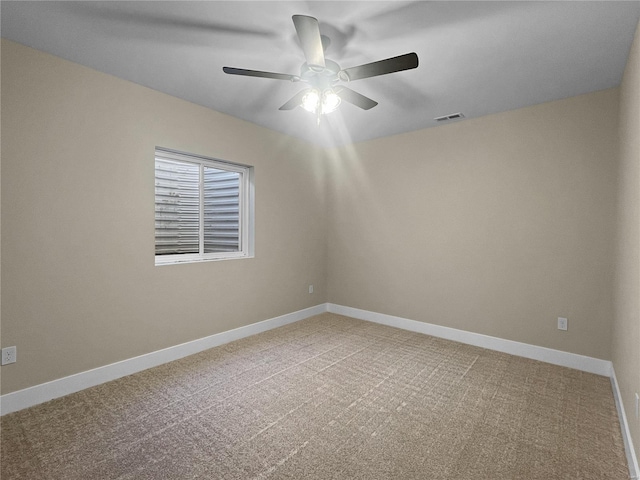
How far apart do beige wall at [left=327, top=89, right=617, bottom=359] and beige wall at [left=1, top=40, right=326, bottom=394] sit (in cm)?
176

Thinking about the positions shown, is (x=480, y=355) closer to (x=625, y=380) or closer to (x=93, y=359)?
(x=625, y=380)

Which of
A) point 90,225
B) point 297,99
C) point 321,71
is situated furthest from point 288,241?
point 321,71

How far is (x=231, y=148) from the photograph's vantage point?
361 centimetres

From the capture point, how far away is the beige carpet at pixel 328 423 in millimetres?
1730

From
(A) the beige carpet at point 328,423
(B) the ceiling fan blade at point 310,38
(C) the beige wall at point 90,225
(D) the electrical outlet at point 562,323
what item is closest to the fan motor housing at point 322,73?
(B) the ceiling fan blade at point 310,38

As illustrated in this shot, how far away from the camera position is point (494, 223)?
11.3 feet

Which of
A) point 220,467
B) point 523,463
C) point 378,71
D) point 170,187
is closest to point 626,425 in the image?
point 523,463

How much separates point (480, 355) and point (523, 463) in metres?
1.61

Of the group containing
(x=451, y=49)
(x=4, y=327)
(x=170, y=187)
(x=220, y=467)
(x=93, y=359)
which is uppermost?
(x=451, y=49)

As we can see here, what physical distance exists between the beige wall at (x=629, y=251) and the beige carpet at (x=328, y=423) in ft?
0.99

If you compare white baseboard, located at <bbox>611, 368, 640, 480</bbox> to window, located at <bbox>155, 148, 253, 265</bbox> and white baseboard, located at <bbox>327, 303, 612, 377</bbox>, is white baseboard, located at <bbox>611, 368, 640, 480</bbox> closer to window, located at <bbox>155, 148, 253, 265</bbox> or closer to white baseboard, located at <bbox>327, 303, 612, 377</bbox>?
white baseboard, located at <bbox>327, 303, 612, 377</bbox>

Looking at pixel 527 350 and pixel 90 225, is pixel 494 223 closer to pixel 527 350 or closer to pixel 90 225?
pixel 527 350

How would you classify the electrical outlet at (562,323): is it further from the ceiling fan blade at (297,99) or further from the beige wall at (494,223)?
the ceiling fan blade at (297,99)

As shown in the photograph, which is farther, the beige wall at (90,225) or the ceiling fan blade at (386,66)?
the beige wall at (90,225)
